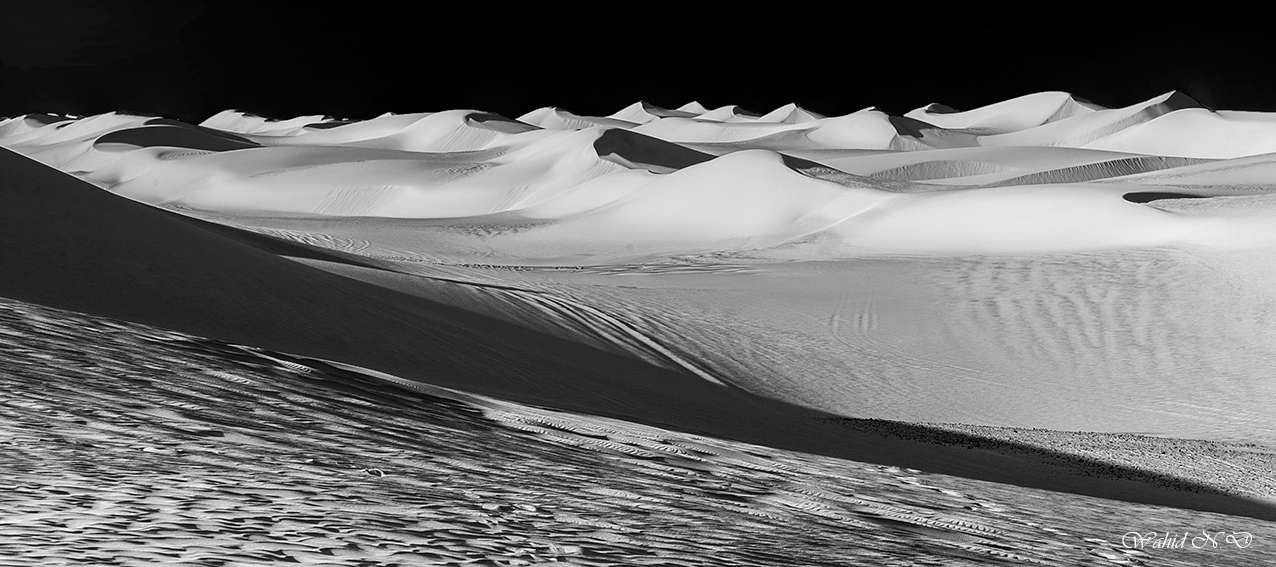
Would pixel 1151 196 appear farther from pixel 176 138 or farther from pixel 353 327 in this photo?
pixel 176 138

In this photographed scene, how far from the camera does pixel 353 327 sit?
25.5 feet

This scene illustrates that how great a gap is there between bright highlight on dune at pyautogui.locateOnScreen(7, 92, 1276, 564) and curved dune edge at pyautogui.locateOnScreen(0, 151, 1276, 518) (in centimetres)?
3

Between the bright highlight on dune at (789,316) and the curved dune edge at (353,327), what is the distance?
0.11 ft

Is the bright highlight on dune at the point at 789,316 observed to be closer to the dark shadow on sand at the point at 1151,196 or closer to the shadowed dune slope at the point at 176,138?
the dark shadow on sand at the point at 1151,196

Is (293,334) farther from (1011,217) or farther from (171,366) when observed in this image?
(1011,217)

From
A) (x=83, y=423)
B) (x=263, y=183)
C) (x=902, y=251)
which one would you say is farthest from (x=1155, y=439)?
(x=263, y=183)

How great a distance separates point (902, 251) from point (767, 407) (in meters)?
8.45

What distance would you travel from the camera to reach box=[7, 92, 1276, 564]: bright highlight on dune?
5.54 m

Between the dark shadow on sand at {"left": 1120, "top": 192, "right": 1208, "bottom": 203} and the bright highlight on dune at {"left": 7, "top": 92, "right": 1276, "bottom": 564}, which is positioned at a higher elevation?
the dark shadow on sand at {"left": 1120, "top": 192, "right": 1208, "bottom": 203}

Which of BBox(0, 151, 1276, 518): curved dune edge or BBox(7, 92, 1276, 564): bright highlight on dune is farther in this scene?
BBox(0, 151, 1276, 518): curved dune edge

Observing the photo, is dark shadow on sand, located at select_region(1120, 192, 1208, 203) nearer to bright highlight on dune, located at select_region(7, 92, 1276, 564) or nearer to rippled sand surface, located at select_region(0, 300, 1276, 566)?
bright highlight on dune, located at select_region(7, 92, 1276, 564)

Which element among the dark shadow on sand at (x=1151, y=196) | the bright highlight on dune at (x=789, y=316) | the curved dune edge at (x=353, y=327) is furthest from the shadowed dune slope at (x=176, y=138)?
the curved dune edge at (x=353, y=327)

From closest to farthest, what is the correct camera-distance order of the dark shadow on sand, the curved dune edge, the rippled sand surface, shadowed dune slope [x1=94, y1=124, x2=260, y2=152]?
the rippled sand surface, the curved dune edge, the dark shadow on sand, shadowed dune slope [x1=94, y1=124, x2=260, y2=152]

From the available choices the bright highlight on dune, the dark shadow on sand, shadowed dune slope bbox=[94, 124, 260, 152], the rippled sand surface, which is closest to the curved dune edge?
the bright highlight on dune
